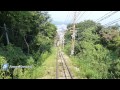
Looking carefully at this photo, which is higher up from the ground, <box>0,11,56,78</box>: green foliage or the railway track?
<box>0,11,56,78</box>: green foliage

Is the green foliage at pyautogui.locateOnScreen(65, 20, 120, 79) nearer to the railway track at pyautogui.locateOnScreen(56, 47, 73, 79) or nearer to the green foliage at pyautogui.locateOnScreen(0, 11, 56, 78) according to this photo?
the railway track at pyautogui.locateOnScreen(56, 47, 73, 79)

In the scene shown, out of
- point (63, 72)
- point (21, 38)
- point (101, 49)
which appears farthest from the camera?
point (101, 49)

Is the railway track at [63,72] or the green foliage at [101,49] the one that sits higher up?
the green foliage at [101,49]

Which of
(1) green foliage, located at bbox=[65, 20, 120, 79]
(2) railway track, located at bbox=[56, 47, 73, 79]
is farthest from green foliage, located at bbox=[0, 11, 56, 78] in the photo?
(1) green foliage, located at bbox=[65, 20, 120, 79]

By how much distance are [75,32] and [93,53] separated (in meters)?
5.84

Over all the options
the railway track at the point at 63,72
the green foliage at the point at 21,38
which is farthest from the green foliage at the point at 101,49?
the green foliage at the point at 21,38

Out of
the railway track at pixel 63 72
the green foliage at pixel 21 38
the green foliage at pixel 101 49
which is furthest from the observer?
the green foliage at pixel 101 49

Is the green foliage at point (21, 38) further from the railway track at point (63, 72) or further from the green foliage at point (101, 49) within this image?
the green foliage at point (101, 49)

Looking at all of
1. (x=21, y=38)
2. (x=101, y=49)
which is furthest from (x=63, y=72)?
(x=101, y=49)

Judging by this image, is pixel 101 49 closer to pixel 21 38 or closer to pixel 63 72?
pixel 63 72

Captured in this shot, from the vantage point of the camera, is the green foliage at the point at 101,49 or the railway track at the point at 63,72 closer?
the railway track at the point at 63,72

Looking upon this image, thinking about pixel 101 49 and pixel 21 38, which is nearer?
pixel 21 38
